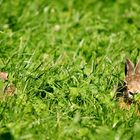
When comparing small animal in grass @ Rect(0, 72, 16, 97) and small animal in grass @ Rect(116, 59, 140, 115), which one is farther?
small animal in grass @ Rect(116, 59, 140, 115)

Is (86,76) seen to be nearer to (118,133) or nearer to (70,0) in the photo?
(118,133)

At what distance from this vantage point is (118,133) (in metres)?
4.85

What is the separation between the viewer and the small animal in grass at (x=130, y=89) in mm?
5516

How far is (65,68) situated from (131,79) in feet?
2.25

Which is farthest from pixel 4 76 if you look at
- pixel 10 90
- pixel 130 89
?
pixel 130 89

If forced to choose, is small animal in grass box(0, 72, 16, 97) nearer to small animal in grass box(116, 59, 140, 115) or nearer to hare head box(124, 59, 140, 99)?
small animal in grass box(116, 59, 140, 115)

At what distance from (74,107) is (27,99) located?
1.46ft

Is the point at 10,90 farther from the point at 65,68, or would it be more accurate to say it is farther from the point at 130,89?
the point at 130,89

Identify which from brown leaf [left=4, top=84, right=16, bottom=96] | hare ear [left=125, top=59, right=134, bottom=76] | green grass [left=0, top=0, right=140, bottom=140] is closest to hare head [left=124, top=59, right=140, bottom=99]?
hare ear [left=125, top=59, right=134, bottom=76]

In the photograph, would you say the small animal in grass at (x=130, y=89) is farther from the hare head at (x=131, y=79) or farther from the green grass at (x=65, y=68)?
the green grass at (x=65, y=68)

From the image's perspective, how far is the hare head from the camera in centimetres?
576

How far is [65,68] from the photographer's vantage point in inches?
229

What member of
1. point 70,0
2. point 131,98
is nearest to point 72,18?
point 70,0

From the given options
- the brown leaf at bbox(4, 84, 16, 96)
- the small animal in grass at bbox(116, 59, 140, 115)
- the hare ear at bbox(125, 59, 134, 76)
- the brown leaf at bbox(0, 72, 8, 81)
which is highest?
the brown leaf at bbox(0, 72, 8, 81)
